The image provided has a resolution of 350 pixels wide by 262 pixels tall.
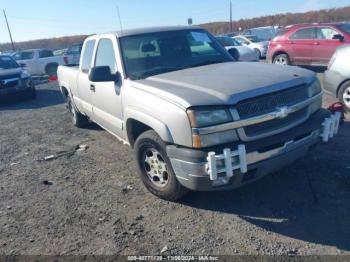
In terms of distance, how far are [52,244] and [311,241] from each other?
2497 mm

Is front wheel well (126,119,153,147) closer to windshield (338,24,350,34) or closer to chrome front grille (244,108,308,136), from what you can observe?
chrome front grille (244,108,308,136)

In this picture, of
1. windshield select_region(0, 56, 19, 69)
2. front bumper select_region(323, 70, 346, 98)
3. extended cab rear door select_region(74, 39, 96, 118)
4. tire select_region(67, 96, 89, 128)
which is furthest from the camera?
windshield select_region(0, 56, 19, 69)

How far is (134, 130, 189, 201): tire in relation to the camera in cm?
350

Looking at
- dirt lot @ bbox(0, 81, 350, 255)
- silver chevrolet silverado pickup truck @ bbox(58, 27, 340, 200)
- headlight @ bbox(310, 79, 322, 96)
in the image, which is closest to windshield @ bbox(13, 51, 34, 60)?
dirt lot @ bbox(0, 81, 350, 255)

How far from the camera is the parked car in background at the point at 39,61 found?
18.4 m

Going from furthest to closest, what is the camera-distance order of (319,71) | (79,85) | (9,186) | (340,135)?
(319,71)
(79,85)
(340,135)
(9,186)

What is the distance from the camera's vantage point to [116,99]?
14.2 feet

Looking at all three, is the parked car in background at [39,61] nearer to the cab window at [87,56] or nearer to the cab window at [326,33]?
the cab window at [326,33]

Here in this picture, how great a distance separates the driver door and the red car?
28.3 feet

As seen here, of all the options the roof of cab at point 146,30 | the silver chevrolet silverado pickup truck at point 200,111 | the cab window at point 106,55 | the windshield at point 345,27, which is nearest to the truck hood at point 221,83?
the silver chevrolet silverado pickup truck at point 200,111

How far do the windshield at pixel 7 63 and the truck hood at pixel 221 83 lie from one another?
31.8ft

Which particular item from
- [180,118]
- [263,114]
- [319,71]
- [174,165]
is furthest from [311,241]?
[319,71]

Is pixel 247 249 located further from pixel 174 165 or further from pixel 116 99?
pixel 116 99

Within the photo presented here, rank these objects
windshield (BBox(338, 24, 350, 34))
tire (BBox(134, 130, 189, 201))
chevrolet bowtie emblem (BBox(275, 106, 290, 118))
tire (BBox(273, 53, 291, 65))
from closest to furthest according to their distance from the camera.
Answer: chevrolet bowtie emblem (BBox(275, 106, 290, 118)) < tire (BBox(134, 130, 189, 201)) < windshield (BBox(338, 24, 350, 34)) < tire (BBox(273, 53, 291, 65))
